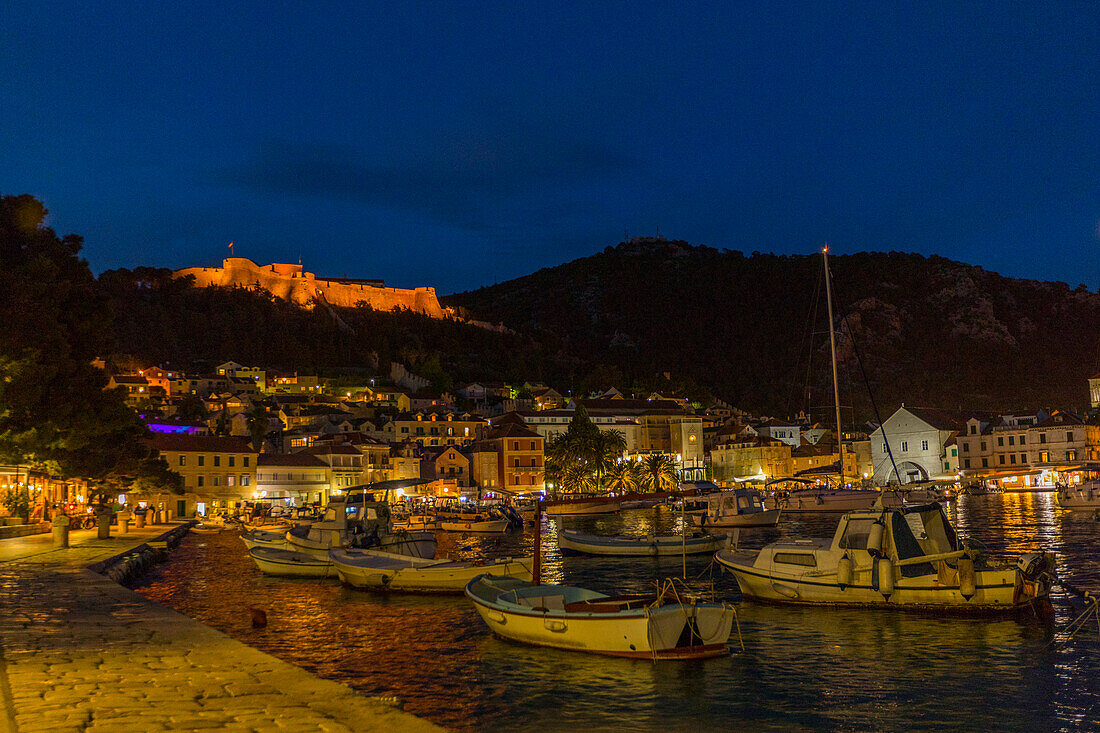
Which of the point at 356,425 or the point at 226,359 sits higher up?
the point at 226,359

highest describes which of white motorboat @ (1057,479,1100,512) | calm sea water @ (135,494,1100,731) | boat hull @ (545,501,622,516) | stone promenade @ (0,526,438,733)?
stone promenade @ (0,526,438,733)

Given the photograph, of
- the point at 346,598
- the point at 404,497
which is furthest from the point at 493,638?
the point at 404,497

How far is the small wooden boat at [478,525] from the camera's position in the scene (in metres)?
51.8

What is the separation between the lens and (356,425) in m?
106

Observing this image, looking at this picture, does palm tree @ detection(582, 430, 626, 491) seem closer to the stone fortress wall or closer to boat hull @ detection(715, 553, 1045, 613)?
boat hull @ detection(715, 553, 1045, 613)

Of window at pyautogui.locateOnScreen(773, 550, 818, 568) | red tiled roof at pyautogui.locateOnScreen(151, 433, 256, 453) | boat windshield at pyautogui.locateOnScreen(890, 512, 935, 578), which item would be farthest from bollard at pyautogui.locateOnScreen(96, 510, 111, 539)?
red tiled roof at pyautogui.locateOnScreen(151, 433, 256, 453)

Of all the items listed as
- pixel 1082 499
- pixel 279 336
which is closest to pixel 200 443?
pixel 1082 499

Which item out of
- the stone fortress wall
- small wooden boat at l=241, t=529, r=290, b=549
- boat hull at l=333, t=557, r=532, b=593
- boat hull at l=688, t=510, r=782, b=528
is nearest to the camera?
boat hull at l=333, t=557, r=532, b=593

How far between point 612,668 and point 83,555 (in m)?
18.5

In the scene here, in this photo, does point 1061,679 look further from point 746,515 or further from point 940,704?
point 746,515

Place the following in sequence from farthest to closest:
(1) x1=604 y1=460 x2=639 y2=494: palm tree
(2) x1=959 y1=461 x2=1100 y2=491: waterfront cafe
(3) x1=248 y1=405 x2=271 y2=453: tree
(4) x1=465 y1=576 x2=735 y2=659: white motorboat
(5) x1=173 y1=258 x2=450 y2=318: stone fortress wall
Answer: (5) x1=173 y1=258 x2=450 y2=318: stone fortress wall, (3) x1=248 y1=405 x2=271 y2=453: tree, (1) x1=604 y1=460 x2=639 y2=494: palm tree, (2) x1=959 y1=461 x2=1100 y2=491: waterfront cafe, (4) x1=465 y1=576 x2=735 y2=659: white motorboat

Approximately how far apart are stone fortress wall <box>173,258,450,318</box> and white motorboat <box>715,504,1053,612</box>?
542 ft

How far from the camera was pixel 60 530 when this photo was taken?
27.7m

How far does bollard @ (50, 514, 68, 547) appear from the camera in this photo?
27311 mm
